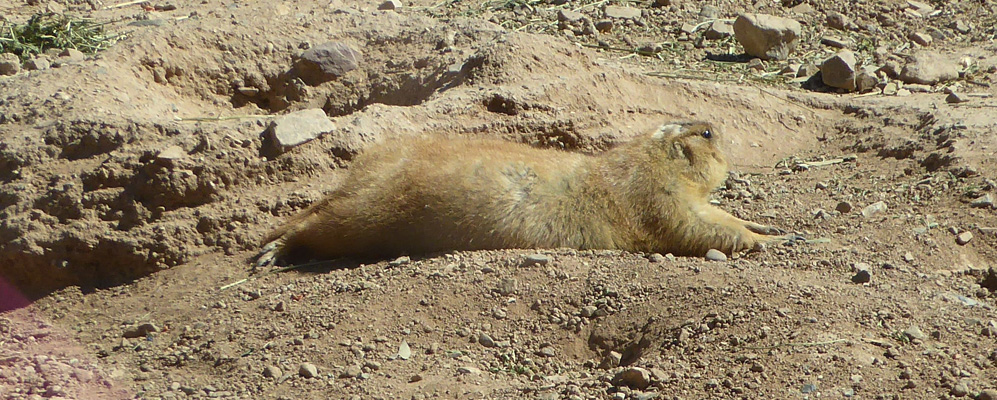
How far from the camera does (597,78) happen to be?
23.6 ft

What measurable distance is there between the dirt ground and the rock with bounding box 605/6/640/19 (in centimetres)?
9

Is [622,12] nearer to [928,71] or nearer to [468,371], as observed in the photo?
[928,71]

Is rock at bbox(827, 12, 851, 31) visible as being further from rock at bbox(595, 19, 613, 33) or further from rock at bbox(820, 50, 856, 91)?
rock at bbox(595, 19, 613, 33)

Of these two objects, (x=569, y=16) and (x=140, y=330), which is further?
(x=569, y=16)

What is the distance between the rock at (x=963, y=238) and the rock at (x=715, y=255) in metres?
1.25

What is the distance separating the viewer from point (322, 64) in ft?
23.8

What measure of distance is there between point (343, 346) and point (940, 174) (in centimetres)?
394

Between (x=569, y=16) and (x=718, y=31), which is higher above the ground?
(x=569, y=16)

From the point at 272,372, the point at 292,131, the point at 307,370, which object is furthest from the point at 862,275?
the point at 292,131

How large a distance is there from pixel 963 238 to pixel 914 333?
4.94 feet

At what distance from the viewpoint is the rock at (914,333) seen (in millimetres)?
3967

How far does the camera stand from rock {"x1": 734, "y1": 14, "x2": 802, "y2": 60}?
828 cm

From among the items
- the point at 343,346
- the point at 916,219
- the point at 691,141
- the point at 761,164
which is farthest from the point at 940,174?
the point at 343,346

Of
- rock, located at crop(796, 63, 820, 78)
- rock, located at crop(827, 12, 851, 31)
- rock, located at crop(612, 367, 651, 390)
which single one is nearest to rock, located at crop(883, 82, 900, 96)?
rock, located at crop(796, 63, 820, 78)
